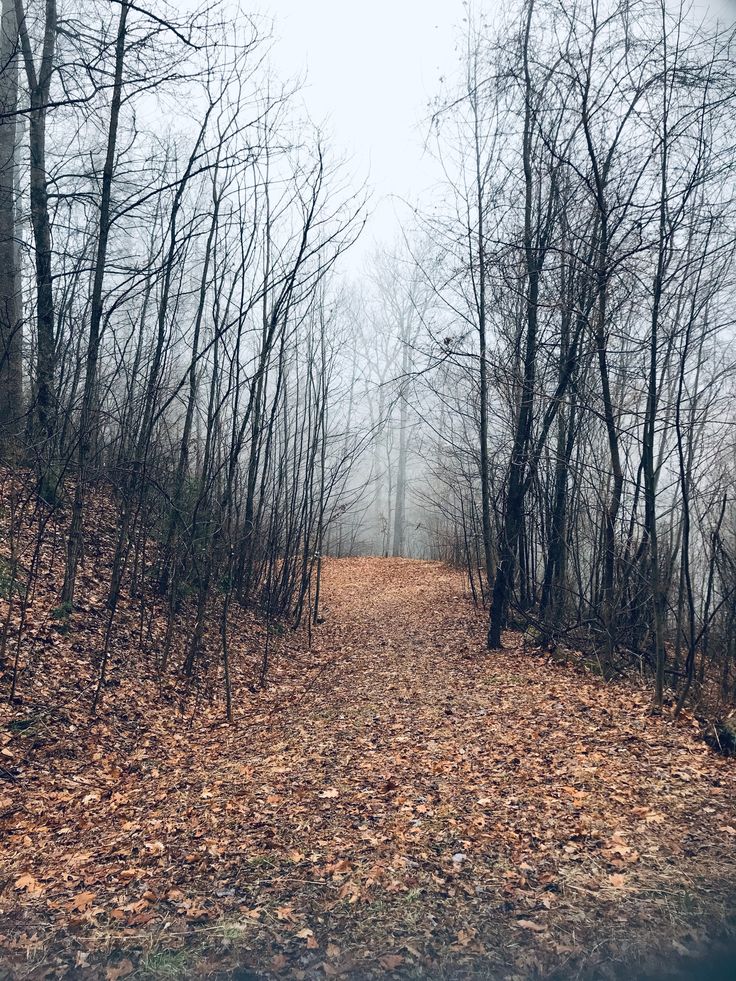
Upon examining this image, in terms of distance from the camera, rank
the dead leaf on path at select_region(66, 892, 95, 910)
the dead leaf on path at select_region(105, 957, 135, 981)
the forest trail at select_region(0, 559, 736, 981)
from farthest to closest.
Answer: the dead leaf on path at select_region(66, 892, 95, 910) < the forest trail at select_region(0, 559, 736, 981) < the dead leaf on path at select_region(105, 957, 135, 981)

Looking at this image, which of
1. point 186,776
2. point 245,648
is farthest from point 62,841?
point 245,648

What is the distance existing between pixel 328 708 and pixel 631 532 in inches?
140

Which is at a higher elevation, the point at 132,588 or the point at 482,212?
the point at 482,212

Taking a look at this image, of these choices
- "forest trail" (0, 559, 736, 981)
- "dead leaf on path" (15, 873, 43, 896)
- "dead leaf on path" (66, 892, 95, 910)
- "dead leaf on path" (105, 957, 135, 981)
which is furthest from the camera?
"dead leaf on path" (15, 873, 43, 896)

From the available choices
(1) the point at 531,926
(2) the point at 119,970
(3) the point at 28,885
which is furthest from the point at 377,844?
(3) the point at 28,885

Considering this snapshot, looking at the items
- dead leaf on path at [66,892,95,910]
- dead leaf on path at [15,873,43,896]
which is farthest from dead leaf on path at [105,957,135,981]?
dead leaf on path at [15,873,43,896]

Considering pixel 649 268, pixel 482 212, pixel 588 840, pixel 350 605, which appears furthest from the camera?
pixel 350 605

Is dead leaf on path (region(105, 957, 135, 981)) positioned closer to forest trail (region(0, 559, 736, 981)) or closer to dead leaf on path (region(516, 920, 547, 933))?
forest trail (region(0, 559, 736, 981))

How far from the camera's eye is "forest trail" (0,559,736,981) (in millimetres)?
2756

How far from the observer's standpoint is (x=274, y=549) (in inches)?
383

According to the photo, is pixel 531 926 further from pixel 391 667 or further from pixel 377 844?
pixel 391 667

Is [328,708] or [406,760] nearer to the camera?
[406,760]

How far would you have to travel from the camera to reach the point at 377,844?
359cm

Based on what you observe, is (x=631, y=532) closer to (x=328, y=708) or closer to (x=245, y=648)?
(x=328, y=708)
